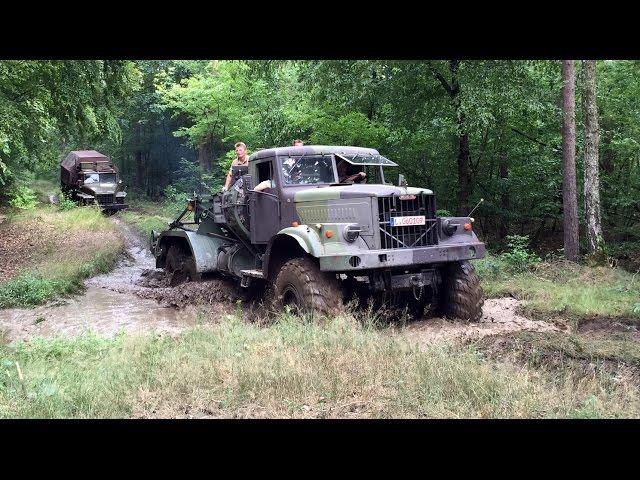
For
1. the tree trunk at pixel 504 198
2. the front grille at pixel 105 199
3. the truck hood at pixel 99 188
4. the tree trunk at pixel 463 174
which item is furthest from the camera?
the front grille at pixel 105 199

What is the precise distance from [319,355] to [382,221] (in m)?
2.75

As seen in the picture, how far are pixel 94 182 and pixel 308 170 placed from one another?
22.0 metres

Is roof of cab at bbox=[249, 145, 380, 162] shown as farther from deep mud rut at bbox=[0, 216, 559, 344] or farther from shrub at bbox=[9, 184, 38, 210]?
shrub at bbox=[9, 184, 38, 210]

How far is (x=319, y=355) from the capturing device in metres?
5.22

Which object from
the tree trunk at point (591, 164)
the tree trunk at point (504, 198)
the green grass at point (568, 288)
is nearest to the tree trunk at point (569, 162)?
the tree trunk at point (591, 164)

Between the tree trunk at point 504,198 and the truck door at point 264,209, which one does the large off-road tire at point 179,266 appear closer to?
the truck door at point 264,209

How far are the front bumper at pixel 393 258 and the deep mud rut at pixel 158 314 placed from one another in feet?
2.71

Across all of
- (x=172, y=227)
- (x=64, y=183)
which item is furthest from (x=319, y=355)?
(x=64, y=183)

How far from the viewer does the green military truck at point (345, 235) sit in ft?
24.1

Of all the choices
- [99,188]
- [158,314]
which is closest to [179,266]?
[158,314]

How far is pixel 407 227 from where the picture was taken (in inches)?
307

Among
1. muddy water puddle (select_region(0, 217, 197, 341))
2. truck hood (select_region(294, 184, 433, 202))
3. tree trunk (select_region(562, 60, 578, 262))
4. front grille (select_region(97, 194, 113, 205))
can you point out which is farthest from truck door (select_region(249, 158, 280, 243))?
front grille (select_region(97, 194, 113, 205))

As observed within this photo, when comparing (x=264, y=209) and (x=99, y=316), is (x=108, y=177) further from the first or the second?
A: (x=264, y=209)
